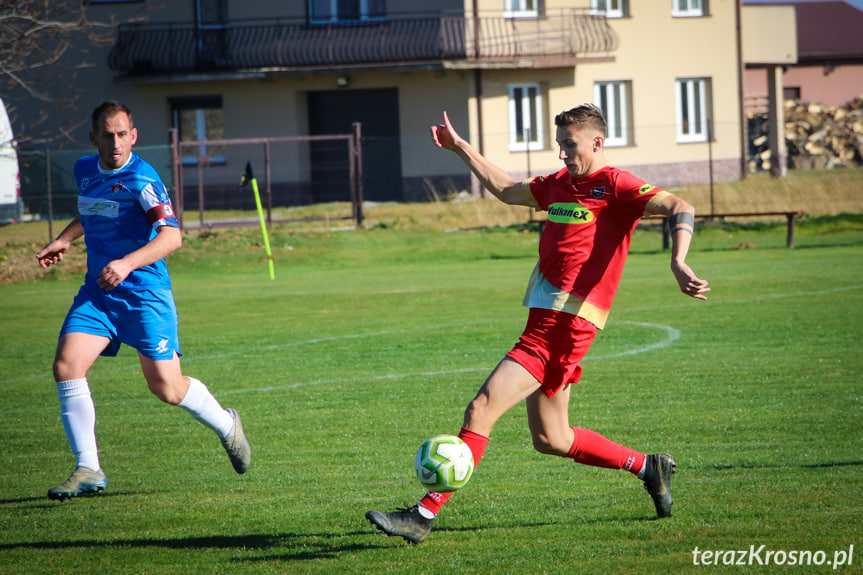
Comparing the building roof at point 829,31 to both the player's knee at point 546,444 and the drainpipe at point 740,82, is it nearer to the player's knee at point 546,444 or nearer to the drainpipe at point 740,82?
the drainpipe at point 740,82

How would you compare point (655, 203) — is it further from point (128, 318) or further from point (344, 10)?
point (344, 10)

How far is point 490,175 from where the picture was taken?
577 centimetres

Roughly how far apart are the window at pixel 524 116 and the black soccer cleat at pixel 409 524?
91.0 ft

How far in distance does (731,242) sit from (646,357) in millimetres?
14235

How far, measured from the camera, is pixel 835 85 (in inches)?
2063

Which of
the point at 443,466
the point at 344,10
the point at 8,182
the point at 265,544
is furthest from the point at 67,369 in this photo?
the point at 344,10

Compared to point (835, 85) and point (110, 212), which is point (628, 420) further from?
point (835, 85)

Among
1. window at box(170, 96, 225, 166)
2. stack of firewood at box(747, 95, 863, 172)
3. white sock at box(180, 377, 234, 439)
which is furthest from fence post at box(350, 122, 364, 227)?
stack of firewood at box(747, 95, 863, 172)

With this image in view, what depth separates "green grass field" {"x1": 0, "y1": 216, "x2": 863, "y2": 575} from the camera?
500cm

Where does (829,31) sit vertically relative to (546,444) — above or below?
above

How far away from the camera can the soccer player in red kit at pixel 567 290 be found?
195 inches

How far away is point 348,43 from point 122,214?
87.6 feet

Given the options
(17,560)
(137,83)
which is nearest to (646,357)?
(17,560)

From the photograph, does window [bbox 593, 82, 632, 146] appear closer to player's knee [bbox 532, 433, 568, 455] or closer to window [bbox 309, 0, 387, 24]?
window [bbox 309, 0, 387, 24]
